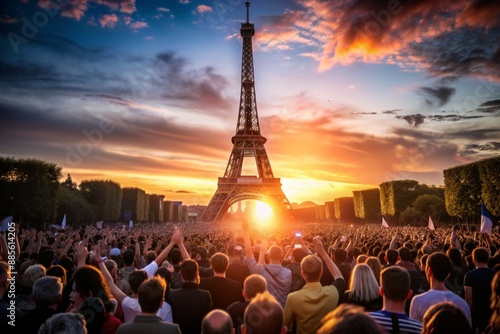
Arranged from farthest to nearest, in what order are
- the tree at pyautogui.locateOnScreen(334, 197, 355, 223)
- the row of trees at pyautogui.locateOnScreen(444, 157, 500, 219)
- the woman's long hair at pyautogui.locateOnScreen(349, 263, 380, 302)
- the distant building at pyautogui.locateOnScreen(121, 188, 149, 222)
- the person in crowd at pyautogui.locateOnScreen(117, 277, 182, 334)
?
1. the tree at pyautogui.locateOnScreen(334, 197, 355, 223)
2. the distant building at pyautogui.locateOnScreen(121, 188, 149, 222)
3. the row of trees at pyautogui.locateOnScreen(444, 157, 500, 219)
4. the woman's long hair at pyautogui.locateOnScreen(349, 263, 380, 302)
5. the person in crowd at pyautogui.locateOnScreen(117, 277, 182, 334)

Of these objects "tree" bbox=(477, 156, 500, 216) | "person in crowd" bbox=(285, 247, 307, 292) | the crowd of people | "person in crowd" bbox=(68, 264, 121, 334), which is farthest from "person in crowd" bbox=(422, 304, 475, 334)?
"tree" bbox=(477, 156, 500, 216)

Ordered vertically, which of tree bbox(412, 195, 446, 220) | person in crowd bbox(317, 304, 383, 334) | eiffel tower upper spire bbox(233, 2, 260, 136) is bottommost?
person in crowd bbox(317, 304, 383, 334)

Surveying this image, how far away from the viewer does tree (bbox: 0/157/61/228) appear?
37.4 metres

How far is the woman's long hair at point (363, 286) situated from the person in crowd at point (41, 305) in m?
3.00

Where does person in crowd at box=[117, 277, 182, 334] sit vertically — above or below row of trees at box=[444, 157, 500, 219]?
below

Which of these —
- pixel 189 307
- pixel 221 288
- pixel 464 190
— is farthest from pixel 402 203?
pixel 189 307

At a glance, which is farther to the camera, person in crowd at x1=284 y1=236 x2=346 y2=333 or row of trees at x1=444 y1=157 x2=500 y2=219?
row of trees at x1=444 y1=157 x2=500 y2=219

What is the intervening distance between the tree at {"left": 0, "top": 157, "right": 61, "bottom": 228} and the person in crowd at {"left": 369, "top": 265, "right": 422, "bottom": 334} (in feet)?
133

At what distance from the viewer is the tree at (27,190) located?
1473 inches

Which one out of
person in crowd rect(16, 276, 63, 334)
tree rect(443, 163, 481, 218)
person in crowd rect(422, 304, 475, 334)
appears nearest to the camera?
person in crowd rect(422, 304, 475, 334)

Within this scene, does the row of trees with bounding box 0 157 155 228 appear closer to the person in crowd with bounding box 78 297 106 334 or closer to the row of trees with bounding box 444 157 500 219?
the person in crowd with bounding box 78 297 106 334

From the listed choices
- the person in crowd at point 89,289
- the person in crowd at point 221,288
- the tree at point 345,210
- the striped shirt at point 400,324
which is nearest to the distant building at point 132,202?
the tree at point 345,210

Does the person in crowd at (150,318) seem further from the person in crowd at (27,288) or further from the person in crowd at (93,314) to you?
the person in crowd at (27,288)

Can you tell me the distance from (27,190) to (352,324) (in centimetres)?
4321
